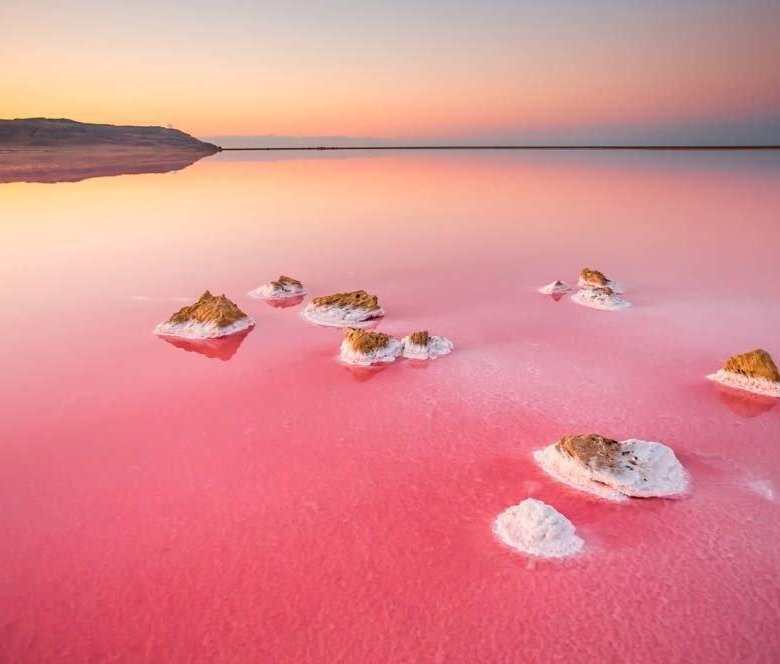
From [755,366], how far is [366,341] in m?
5.15

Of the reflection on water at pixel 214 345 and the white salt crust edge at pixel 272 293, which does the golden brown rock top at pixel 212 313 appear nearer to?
the reflection on water at pixel 214 345

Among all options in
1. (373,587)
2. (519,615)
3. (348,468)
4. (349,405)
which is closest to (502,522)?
(519,615)

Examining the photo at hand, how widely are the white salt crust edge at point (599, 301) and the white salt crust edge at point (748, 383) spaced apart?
3.30 meters

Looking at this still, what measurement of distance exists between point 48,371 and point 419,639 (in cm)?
647

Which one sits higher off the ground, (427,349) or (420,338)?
(420,338)

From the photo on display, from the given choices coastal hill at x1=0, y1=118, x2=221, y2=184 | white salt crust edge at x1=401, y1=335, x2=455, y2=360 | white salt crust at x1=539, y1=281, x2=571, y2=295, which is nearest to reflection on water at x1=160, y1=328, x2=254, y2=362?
white salt crust edge at x1=401, y1=335, x2=455, y2=360

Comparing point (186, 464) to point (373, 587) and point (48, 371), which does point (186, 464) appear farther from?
point (48, 371)

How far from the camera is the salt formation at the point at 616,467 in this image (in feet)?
15.8

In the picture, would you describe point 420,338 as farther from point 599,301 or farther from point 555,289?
point 555,289

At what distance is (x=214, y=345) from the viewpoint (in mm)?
8500

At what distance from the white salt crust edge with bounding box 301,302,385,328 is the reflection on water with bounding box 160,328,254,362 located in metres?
1.35

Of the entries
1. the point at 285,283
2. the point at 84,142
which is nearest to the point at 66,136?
the point at 84,142

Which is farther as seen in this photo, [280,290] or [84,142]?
[84,142]

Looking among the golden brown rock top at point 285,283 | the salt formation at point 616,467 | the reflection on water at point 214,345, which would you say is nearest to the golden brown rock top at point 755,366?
the salt formation at point 616,467
